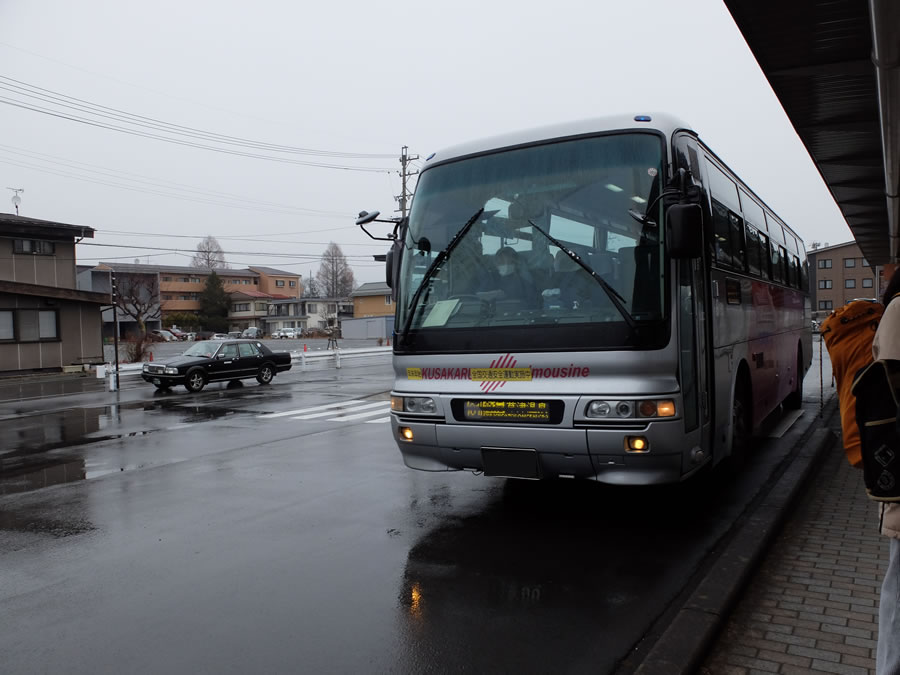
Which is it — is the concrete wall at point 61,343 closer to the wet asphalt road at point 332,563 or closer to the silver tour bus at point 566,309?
the wet asphalt road at point 332,563

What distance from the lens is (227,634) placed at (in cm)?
392

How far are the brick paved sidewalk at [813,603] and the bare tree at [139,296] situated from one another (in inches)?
2854

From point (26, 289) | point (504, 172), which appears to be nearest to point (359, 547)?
point (504, 172)

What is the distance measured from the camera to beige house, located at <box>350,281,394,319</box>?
90.9m

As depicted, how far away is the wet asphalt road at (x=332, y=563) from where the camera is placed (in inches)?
147

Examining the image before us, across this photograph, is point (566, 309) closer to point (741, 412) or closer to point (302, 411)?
point (741, 412)

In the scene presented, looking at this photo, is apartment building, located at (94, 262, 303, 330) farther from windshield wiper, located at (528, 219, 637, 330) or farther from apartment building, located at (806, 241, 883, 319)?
windshield wiper, located at (528, 219, 637, 330)

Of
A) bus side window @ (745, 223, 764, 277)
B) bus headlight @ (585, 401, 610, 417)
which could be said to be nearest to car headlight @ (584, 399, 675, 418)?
bus headlight @ (585, 401, 610, 417)

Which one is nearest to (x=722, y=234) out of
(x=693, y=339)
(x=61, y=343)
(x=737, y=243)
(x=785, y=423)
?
(x=737, y=243)

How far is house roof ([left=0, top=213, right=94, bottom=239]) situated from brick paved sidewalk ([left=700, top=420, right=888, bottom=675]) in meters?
34.6

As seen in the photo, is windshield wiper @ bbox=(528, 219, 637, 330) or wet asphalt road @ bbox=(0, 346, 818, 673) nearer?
wet asphalt road @ bbox=(0, 346, 818, 673)

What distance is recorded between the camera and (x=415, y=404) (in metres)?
5.87

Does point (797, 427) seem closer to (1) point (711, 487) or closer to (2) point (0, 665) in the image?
(1) point (711, 487)

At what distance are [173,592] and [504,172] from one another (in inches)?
162
